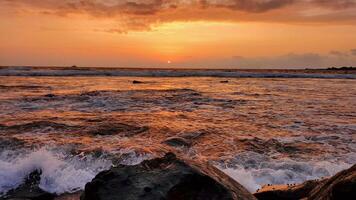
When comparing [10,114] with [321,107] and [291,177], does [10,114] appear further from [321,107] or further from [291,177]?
[321,107]

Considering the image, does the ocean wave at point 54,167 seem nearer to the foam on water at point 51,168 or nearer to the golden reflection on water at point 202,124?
the foam on water at point 51,168

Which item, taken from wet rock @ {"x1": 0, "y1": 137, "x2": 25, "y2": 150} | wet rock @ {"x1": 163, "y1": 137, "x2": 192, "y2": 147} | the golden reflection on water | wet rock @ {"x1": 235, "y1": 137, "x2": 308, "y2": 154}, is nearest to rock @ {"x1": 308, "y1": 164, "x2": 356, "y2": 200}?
the golden reflection on water

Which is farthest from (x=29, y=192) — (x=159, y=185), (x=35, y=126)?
(x=35, y=126)

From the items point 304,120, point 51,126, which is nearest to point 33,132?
point 51,126

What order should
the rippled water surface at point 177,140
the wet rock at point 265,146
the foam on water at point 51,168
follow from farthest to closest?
the wet rock at point 265,146
the rippled water surface at point 177,140
the foam on water at point 51,168

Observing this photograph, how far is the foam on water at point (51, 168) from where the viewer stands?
6.33 meters

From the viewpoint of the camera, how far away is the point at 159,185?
3762 mm

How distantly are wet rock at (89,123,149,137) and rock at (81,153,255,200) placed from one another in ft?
19.3

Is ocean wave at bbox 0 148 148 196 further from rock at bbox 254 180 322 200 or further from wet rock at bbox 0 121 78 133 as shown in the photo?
rock at bbox 254 180 322 200

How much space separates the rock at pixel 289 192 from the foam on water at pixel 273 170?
0.84m

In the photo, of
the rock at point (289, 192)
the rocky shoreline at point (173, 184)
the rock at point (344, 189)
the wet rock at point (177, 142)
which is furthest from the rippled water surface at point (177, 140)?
the rock at point (344, 189)

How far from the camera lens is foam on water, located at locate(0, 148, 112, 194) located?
6328 millimetres

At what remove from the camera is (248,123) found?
11766 mm

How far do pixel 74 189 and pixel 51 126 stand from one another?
16.4ft
